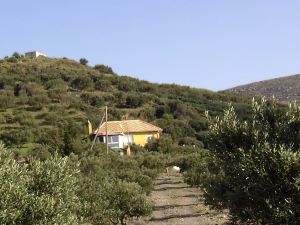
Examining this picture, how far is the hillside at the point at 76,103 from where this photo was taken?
64775 mm

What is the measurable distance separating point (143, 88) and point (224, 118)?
9842 centimetres

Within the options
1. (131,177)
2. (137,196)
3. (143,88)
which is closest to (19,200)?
(137,196)

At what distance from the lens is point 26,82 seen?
9869cm

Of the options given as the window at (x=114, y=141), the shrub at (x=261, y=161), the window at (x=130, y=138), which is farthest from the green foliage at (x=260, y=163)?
the window at (x=130, y=138)

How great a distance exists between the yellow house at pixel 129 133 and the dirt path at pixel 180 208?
28.1 meters

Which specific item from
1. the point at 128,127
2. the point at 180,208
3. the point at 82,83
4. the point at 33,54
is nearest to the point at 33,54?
the point at 33,54

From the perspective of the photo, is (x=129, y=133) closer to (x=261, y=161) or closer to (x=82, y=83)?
(x=82, y=83)

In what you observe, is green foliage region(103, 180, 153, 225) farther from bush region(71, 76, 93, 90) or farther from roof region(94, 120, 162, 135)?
bush region(71, 76, 93, 90)

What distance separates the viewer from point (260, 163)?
12.5 meters

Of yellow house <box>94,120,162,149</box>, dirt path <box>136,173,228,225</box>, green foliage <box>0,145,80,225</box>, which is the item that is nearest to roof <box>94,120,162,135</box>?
yellow house <box>94,120,162,149</box>

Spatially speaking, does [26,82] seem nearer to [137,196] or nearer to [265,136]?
[137,196]

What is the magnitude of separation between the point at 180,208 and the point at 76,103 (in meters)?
57.7

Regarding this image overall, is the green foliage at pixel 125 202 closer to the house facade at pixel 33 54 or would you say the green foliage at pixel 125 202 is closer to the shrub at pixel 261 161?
the shrub at pixel 261 161

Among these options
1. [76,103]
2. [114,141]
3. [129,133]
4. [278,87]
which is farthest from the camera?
[76,103]
